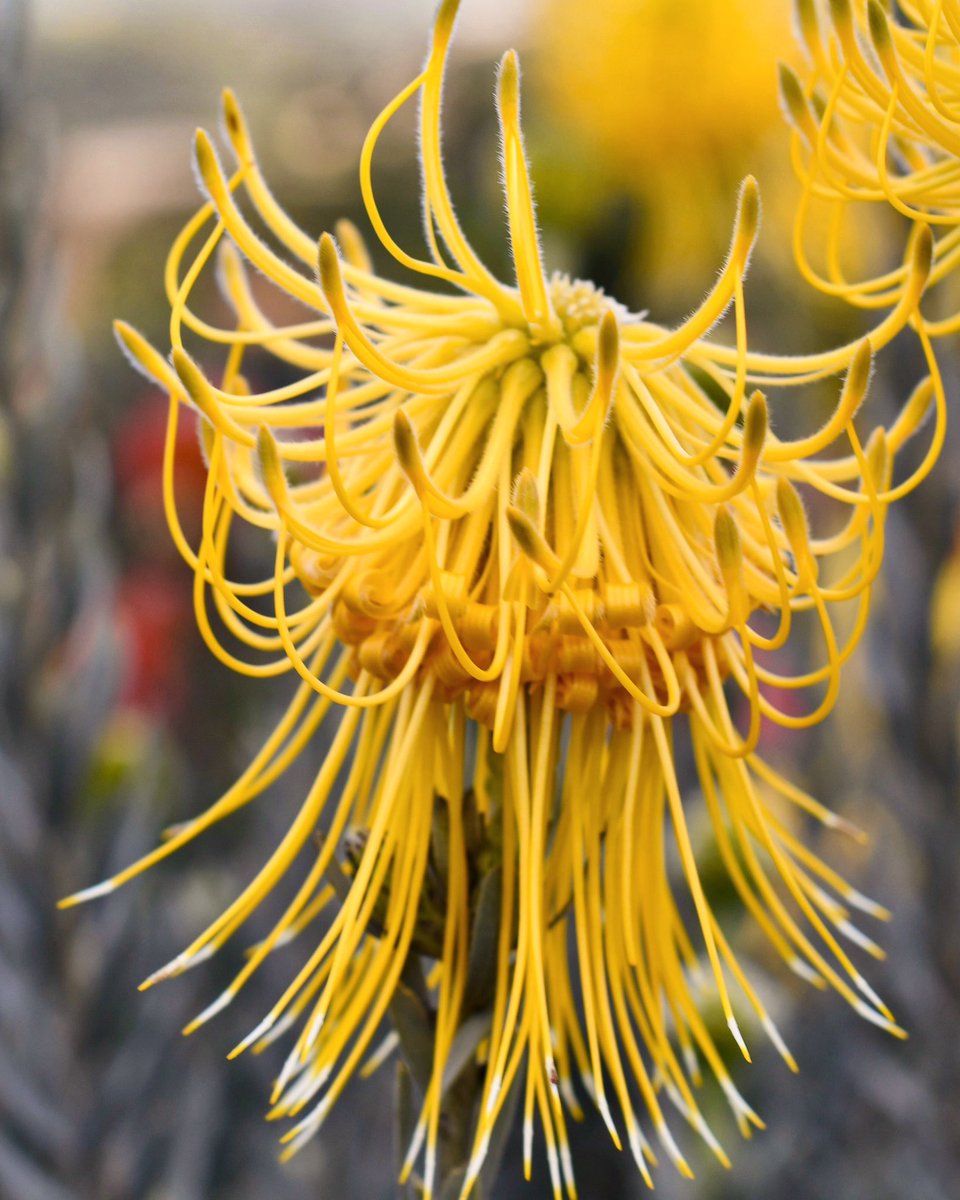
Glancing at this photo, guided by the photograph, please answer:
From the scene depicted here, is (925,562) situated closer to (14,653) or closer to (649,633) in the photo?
(649,633)

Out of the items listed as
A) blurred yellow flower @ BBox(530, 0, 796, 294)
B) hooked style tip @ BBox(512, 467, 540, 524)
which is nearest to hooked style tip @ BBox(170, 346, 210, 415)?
hooked style tip @ BBox(512, 467, 540, 524)

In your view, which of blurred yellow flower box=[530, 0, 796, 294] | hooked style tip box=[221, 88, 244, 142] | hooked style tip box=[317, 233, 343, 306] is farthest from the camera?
blurred yellow flower box=[530, 0, 796, 294]


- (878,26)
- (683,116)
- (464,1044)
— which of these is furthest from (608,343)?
(683,116)

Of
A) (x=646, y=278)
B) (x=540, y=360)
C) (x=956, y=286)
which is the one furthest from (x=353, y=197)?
(x=540, y=360)

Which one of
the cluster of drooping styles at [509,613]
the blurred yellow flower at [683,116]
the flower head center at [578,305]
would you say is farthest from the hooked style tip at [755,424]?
the blurred yellow flower at [683,116]

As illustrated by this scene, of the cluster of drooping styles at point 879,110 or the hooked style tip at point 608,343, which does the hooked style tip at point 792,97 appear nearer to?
the cluster of drooping styles at point 879,110

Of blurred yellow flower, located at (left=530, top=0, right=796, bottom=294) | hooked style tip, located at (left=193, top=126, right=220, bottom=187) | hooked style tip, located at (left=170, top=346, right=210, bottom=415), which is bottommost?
hooked style tip, located at (left=170, top=346, right=210, bottom=415)

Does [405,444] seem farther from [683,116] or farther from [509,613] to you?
[683,116]

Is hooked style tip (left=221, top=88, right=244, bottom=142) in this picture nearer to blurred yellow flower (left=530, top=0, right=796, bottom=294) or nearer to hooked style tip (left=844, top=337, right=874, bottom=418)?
hooked style tip (left=844, top=337, right=874, bottom=418)

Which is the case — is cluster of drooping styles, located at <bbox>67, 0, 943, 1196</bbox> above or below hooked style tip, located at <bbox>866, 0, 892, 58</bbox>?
below
